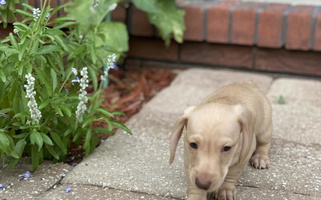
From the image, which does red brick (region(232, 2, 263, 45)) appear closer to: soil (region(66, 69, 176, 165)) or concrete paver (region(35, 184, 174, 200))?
soil (region(66, 69, 176, 165))

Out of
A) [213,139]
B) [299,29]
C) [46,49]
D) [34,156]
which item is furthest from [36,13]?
[299,29]

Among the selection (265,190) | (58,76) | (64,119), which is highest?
(58,76)

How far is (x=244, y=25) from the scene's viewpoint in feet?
14.7

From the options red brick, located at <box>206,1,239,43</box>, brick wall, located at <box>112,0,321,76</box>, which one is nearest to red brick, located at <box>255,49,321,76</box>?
brick wall, located at <box>112,0,321,76</box>

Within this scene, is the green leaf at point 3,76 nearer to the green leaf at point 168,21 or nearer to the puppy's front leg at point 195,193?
the puppy's front leg at point 195,193

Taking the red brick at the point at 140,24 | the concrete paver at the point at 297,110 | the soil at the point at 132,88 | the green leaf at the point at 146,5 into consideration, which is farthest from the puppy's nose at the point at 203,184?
the red brick at the point at 140,24

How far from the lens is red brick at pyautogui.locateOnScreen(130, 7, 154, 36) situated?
4.66 meters

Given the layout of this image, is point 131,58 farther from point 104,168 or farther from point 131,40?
point 104,168

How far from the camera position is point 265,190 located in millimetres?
2598

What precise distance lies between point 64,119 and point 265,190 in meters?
1.06

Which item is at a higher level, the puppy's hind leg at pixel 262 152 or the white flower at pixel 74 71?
the white flower at pixel 74 71

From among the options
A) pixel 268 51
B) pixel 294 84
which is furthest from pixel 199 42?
pixel 294 84

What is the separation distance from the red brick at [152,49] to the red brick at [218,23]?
1.17 feet

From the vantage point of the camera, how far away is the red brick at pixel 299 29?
4.35m
